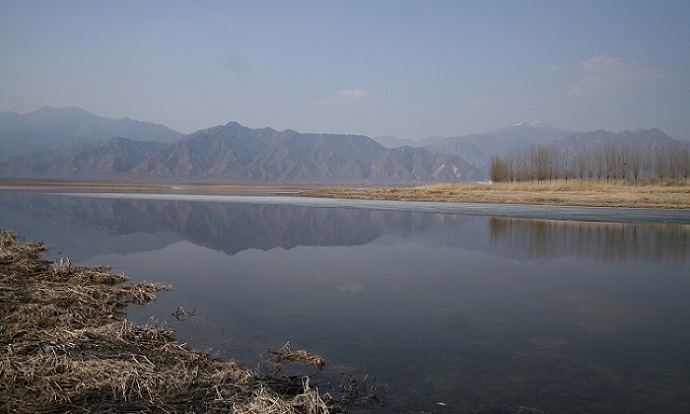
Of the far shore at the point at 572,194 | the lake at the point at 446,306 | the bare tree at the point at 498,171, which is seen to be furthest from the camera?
the bare tree at the point at 498,171

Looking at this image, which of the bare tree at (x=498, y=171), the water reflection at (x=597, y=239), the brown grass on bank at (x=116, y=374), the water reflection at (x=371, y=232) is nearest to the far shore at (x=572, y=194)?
the bare tree at (x=498, y=171)

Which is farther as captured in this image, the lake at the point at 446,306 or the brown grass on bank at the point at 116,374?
the lake at the point at 446,306

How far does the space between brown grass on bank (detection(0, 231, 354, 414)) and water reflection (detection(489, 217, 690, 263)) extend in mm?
11119

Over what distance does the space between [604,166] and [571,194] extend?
22906 mm

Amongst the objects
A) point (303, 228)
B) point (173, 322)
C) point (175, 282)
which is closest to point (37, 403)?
point (173, 322)

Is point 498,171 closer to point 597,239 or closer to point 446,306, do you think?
point 597,239

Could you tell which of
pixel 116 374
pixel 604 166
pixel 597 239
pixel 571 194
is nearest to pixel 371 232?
pixel 597 239

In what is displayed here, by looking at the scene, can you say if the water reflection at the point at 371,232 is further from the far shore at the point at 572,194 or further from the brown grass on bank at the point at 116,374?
the far shore at the point at 572,194

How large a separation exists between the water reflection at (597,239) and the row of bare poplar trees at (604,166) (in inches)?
1620

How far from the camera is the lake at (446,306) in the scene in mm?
5348

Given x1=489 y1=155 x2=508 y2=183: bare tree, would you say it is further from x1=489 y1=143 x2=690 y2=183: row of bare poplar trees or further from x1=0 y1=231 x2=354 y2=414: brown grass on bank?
x1=0 y1=231 x2=354 y2=414: brown grass on bank

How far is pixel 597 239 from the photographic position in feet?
58.2

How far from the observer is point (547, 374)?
5590mm

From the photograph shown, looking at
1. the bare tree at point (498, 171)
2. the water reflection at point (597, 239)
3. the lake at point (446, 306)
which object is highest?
the bare tree at point (498, 171)
